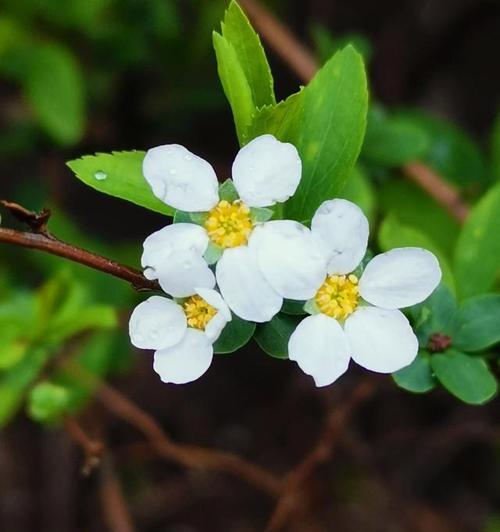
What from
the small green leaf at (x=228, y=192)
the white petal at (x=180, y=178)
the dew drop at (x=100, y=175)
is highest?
the white petal at (x=180, y=178)

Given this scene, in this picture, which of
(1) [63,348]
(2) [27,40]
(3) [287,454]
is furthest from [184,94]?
(3) [287,454]

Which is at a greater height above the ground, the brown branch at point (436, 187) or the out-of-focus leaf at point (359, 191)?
the out-of-focus leaf at point (359, 191)

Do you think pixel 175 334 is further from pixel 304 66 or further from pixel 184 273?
pixel 304 66

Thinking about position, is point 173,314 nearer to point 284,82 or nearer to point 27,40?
point 27,40

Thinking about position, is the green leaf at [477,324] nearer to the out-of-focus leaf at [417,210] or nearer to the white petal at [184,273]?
the white petal at [184,273]

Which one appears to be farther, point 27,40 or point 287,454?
point 287,454

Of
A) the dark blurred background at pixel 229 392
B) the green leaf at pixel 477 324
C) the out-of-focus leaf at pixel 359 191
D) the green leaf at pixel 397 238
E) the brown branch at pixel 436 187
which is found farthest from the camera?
the dark blurred background at pixel 229 392

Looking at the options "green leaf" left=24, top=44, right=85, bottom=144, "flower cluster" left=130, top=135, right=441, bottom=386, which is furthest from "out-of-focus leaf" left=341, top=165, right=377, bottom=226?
"green leaf" left=24, top=44, right=85, bottom=144

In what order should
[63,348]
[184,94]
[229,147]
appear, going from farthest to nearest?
[229,147] → [184,94] → [63,348]

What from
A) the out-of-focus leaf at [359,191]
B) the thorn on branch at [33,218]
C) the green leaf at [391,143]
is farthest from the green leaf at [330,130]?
the green leaf at [391,143]
